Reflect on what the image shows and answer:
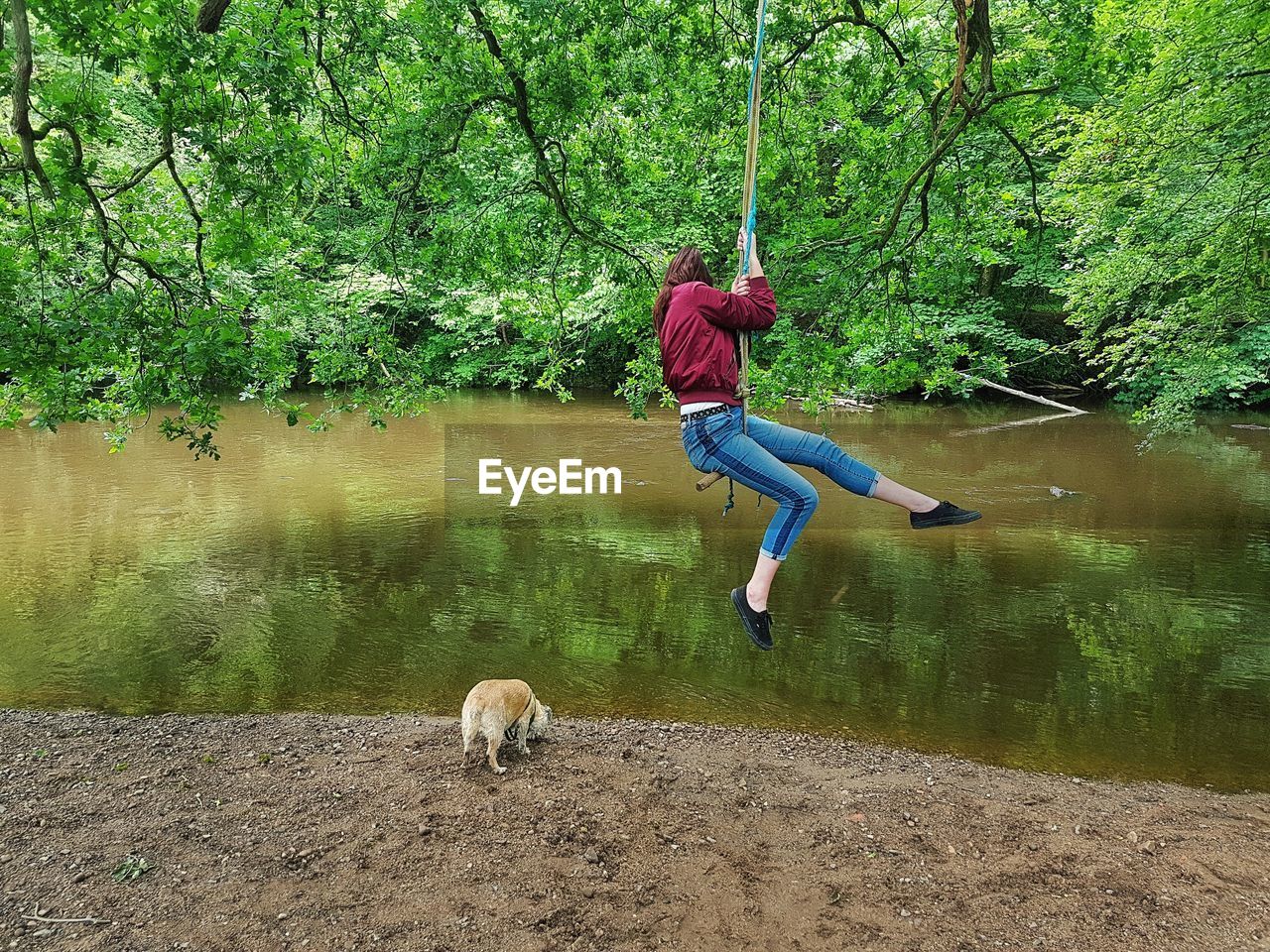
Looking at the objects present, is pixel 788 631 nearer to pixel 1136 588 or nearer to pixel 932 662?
pixel 932 662

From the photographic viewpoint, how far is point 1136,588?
28.9 feet

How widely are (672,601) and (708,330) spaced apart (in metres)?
4.84

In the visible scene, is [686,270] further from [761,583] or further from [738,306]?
[761,583]

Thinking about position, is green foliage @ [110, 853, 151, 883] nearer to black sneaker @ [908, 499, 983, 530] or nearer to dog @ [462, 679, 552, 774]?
dog @ [462, 679, 552, 774]

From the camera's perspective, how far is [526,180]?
26.8ft

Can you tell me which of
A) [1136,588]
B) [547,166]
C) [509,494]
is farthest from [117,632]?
[1136,588]

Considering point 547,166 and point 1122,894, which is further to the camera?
point 547,166

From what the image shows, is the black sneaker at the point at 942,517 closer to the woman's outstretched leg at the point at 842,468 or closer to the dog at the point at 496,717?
the woman's outstretched leg at the point at 842,468

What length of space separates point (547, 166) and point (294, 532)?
6.61 metres

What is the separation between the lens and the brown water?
6.05m

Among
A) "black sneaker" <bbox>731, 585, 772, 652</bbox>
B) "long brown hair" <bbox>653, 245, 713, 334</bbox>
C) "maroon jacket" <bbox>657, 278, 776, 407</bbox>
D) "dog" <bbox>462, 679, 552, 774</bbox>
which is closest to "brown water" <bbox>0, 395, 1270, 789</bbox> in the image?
"dog" <bbox>462, 679, 552, 774</bbox>

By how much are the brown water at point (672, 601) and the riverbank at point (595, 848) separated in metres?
0.73

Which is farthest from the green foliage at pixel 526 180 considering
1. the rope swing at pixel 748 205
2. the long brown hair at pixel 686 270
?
the long brown hair at pixel 686 270

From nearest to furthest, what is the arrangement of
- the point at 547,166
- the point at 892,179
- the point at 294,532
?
1. the point at 547,166
2. the point at 892,179
3. the point at 294,532
